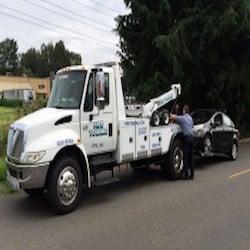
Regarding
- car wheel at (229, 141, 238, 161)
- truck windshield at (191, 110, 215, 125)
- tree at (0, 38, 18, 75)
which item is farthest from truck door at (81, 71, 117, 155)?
tree at (0, 38, 18, 75)

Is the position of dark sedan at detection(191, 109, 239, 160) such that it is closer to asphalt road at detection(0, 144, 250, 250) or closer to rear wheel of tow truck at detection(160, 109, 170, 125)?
rear wheel of tow truck at detection(160, 109, 170, 125)

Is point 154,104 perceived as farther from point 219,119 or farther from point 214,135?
point 219,119

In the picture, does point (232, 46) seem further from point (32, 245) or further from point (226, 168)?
point (32, 245)

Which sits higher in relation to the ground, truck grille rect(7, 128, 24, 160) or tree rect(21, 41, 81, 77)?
tree rect(21, 41, 81, 77)

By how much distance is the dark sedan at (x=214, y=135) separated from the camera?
1730cm

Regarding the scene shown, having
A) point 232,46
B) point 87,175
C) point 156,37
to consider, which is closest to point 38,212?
point 87,175

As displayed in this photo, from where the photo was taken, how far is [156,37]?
25141mm

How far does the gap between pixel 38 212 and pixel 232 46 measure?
18.1 meters

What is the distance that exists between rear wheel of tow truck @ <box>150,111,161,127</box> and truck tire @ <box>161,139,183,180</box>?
869mm

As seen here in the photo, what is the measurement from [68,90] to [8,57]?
163910 mm

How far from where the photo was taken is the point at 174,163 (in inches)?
570

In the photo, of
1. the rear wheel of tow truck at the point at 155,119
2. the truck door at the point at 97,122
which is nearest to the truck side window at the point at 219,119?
the rear wheel of tow truck at the point at 155,119

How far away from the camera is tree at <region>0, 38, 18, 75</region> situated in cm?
16950

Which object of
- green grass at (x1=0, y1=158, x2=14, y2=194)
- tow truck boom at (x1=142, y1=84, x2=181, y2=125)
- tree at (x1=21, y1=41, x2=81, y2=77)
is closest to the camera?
green grass at (x1=0, y1=158, x2=14, y2=194)
